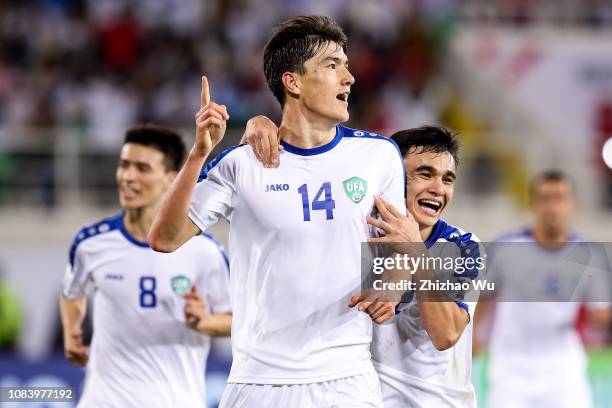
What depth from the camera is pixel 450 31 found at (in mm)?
16500

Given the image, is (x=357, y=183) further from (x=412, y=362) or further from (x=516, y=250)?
(x=516, y=250)

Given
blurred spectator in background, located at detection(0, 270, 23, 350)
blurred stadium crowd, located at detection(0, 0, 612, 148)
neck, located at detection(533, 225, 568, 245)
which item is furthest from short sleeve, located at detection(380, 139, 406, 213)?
blurred stadium crowd, located at detection(0, 0, 612, 148)

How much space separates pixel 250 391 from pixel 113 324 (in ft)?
6.67

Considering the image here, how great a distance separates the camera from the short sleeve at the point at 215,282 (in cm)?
664

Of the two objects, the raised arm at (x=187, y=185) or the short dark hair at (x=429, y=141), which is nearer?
the raised arm at (x=187, y=185)

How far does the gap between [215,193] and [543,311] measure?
4594mm

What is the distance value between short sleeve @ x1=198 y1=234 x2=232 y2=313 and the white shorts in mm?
1997

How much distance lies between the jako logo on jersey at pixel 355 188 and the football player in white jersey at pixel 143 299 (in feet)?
5.97

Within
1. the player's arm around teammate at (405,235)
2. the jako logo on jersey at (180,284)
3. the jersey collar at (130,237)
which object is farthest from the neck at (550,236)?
the player's arm around teammate at (405,235)

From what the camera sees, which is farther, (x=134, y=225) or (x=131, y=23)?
(x=131, y=23)

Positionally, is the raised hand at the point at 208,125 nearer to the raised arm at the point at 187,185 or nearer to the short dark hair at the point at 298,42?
the raised arm at the point at 187,185

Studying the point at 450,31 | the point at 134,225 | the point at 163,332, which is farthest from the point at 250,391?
the point at 450,31

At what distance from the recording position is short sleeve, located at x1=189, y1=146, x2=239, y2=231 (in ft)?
15.3

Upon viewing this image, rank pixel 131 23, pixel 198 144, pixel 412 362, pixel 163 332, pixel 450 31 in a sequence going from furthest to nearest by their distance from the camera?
pixel 450 31 → pixel 131 23 → pixel 163 332 → pixel 412 362 → pixel 198 144
